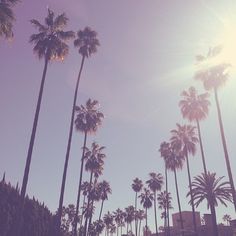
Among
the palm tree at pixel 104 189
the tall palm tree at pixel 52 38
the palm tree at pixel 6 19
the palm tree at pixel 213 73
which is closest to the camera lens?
the palm tree at pixel 6 19

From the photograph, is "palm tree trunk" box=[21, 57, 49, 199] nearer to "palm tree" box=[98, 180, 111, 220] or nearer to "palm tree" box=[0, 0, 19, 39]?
"palm tree" box=[0, 0, 19, 39]

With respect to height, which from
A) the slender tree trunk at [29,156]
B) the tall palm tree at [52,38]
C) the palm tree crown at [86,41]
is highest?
the palm tree crown at [86,41]

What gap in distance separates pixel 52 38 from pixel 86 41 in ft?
36.2

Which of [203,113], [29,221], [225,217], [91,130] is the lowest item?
[29,221]

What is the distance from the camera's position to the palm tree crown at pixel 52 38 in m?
33.2

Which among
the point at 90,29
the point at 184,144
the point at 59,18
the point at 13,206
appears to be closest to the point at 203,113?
the point at 184,144

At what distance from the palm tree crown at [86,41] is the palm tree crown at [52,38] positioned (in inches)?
370

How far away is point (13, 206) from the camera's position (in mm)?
53688

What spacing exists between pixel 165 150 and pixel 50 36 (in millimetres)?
39935

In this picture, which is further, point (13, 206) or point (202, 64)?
point (13, 206)

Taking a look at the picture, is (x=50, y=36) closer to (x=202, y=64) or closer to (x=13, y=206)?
(x=202, y=64)

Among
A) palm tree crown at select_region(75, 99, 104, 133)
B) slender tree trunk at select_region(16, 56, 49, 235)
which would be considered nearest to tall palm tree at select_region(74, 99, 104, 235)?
palm tree crown at select_region(75, 99, 104, 133)

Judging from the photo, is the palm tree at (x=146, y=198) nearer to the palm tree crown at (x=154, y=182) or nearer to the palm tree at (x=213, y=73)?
the palm tree crown at (x=154, y=182)

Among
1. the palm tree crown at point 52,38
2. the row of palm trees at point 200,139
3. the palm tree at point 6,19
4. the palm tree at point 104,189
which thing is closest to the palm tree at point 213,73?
the row of palm trees at point 200,139
